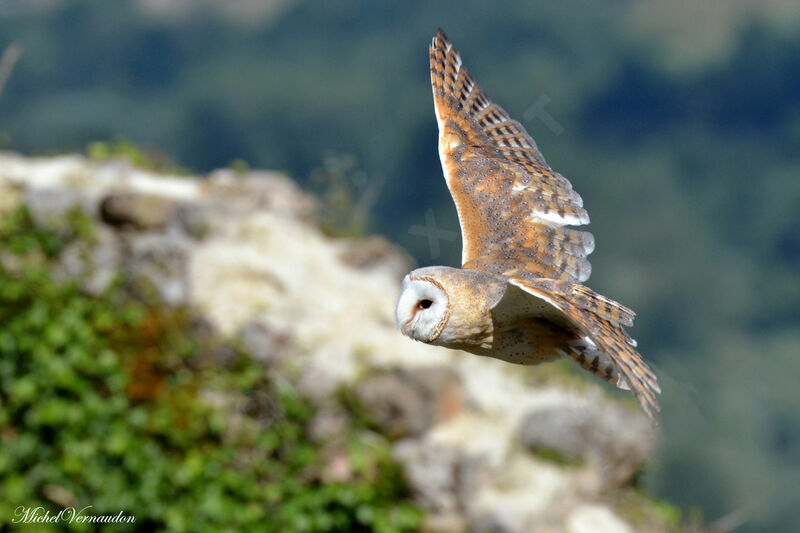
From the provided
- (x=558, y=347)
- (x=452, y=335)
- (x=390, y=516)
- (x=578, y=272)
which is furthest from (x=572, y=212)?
(x=390, y=516)

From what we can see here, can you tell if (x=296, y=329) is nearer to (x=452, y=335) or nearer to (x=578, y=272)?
(x=578, y=272)

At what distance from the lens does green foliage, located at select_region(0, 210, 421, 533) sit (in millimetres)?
4691

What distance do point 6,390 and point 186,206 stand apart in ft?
5.60

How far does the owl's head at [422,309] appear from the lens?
4.86 ft

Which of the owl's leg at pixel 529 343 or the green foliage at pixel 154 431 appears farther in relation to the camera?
the green foliage at pixel 154 431

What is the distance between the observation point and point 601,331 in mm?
1468

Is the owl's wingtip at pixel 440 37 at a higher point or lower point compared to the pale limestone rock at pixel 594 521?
higher

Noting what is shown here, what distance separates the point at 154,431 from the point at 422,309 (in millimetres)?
3908

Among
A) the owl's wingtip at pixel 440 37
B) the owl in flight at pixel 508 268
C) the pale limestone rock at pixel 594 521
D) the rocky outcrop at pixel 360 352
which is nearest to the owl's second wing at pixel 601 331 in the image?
the owl in flight at pixel 508 268

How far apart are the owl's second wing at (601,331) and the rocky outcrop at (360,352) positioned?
2.93 m
